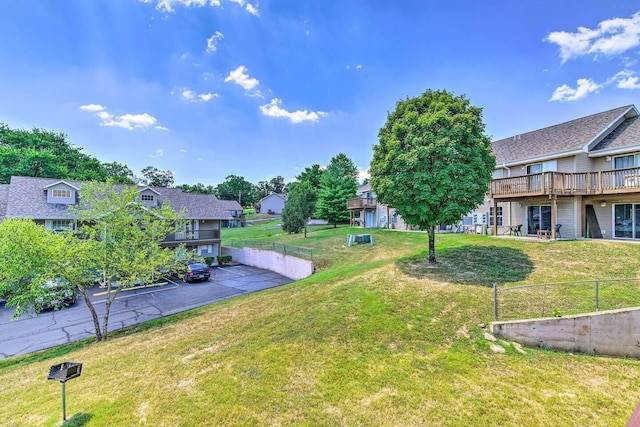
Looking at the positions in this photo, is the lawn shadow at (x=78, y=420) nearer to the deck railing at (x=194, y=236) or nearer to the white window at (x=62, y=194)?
the deck railing at (x=194, y=236)

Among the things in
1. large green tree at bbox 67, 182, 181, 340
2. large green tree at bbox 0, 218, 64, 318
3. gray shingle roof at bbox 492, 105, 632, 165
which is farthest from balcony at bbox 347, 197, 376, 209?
large green tree at bbox 0, 218, 64, 318

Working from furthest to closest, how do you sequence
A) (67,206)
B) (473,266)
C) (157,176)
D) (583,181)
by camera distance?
1. (157,176)
2. (67,206)
3. (583,181)
4. (473,266)

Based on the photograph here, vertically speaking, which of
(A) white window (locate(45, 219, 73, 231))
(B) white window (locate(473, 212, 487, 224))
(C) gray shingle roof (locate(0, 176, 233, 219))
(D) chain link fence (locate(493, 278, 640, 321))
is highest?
(C) gray shingle roof (locate(0, 176, 233, 219))

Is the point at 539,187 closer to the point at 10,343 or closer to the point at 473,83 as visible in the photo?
the point at 473,83

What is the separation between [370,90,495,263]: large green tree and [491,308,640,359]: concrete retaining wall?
5.80 m

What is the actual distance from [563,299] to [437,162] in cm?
669

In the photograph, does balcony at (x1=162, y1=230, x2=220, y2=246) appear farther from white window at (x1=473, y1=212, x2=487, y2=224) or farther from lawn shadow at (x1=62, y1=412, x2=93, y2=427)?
white window at (x1=473, y1=212, x2=487, y2=224)

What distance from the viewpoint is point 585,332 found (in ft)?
23.6

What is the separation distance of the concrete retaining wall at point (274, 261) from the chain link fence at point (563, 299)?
12.9 m

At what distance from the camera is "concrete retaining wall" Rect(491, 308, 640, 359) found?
7.14m

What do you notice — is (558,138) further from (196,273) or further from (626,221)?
(196,273)

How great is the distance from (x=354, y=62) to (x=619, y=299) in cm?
1838

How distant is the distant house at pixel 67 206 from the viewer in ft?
66.1

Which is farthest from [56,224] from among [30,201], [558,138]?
[558,138]
